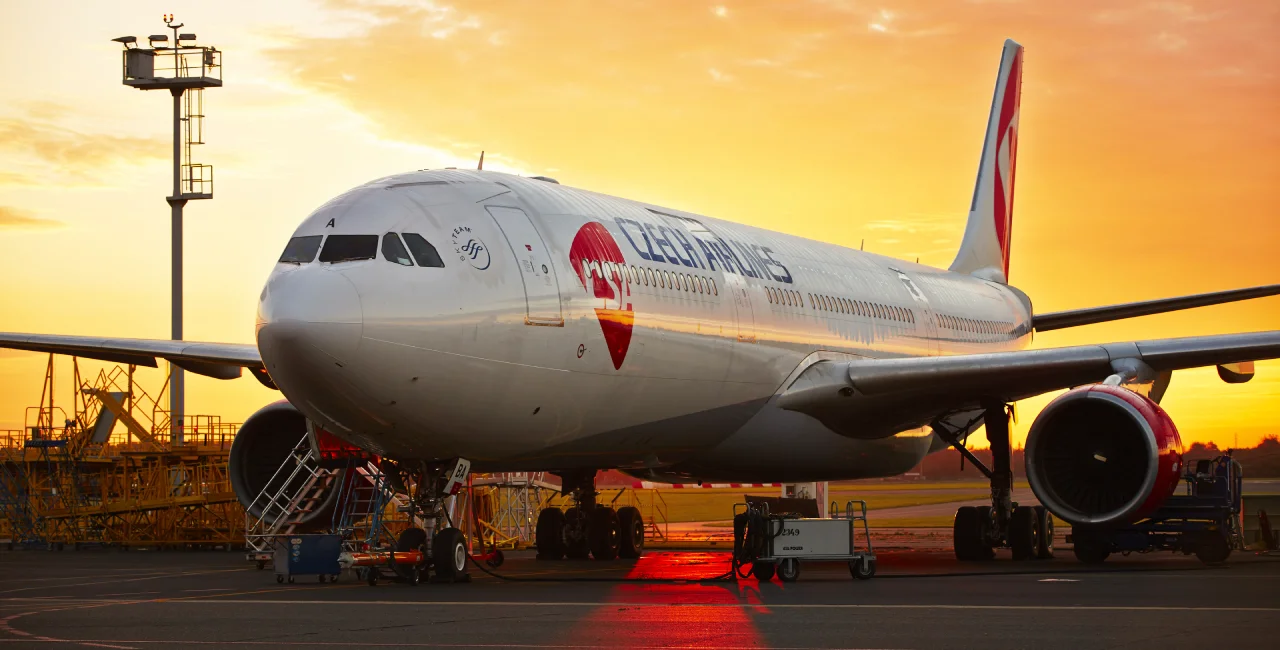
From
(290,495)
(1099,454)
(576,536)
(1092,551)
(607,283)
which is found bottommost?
(1092,551)

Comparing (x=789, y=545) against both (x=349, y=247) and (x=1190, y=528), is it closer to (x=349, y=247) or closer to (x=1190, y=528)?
(x=349, y=247)

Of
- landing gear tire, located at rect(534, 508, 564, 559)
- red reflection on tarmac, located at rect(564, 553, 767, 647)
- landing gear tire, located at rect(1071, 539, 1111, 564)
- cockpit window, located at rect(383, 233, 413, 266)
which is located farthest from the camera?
landing gear tire, located at rect(534, 508, 564, 559)

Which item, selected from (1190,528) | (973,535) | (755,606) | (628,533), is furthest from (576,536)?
(755,606)

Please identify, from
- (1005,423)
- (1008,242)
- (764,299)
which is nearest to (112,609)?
(764,299)

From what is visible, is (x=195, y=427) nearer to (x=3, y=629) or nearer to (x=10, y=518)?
(x=10, y=518)

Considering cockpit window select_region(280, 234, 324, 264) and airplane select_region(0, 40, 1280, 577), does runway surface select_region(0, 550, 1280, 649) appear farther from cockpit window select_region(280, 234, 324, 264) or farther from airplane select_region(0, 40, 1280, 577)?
cockpit window select_region(280, 234, 324, 264)

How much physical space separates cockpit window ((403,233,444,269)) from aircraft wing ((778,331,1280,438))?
599 cm

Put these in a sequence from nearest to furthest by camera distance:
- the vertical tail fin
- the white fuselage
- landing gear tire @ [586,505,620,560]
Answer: the white fuselage → landing gear tire @ [586,505,620,560] → the vertical tail fin

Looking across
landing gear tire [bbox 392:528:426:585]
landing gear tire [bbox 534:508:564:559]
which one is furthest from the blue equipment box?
landing gear tire [bbox 534:508:564:559]

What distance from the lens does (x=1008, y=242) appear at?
102ft

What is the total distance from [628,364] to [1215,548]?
7.56 metres

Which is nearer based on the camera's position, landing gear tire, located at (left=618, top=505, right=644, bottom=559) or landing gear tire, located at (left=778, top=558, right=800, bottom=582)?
landing gear tire, located at (left=778, top=558, right=800, bottom=582)

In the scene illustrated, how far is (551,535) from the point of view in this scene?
21391mm

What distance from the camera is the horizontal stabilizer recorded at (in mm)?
22891
